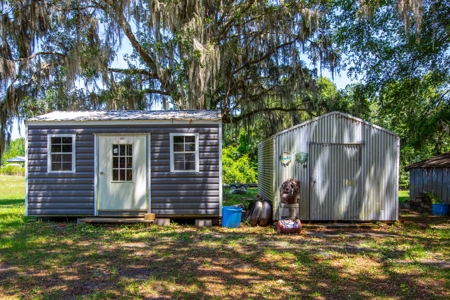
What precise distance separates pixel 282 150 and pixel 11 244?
227 inches

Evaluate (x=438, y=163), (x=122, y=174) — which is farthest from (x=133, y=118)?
(x=438, y=163)

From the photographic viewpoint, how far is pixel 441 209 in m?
10.9

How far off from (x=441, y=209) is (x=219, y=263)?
858 centimetres

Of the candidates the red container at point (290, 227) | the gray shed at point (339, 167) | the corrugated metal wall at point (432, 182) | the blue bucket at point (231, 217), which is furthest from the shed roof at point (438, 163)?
the blue bucket at point (231, 217)

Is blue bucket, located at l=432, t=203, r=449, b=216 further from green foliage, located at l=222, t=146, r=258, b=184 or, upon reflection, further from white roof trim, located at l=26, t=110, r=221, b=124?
green foliage, located at l=222, t=146, r=258, b=184

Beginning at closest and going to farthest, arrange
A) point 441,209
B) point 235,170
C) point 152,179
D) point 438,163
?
1. point 152,179
2. point 441,209
3. point 438,163
4. point 235,170


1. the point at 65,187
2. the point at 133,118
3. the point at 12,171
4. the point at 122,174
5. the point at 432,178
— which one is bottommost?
the point at 12,171

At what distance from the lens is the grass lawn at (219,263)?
420 cm

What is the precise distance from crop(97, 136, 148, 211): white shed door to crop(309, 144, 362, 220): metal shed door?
13.1ft

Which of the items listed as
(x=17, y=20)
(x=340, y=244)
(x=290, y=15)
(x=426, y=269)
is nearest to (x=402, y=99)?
(x=290, y=15)

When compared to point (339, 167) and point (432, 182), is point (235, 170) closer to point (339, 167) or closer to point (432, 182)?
point (432, 182)

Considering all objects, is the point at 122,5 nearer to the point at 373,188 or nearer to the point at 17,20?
the point at 17,20

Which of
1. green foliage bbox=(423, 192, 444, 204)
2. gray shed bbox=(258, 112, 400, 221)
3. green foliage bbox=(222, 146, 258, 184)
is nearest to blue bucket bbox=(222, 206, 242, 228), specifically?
gray shed bbox=(258, 112, 400, 221)

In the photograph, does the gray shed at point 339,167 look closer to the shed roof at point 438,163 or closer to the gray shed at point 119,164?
the gray shed at point 119,164
